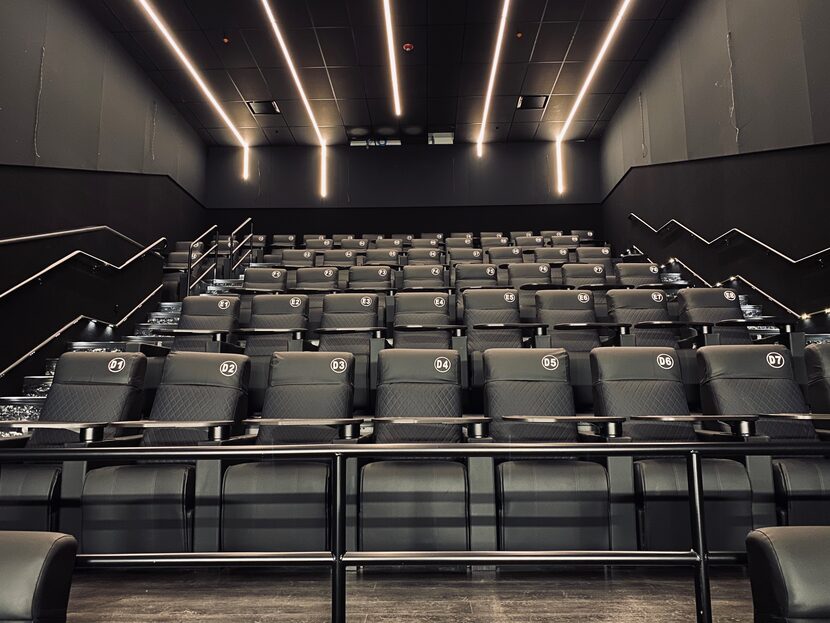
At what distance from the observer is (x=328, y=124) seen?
26.9 ft

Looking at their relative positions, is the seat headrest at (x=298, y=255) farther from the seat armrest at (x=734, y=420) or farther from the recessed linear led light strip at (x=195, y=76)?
the seat armrest at (x=734, y=420)

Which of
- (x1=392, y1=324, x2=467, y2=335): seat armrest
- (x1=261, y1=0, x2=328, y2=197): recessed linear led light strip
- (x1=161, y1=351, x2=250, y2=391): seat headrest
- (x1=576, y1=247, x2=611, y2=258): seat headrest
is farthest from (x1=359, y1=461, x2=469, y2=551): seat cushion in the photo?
(x1=261, y1=0, x2=328, y2=197): recessed linear led light strip

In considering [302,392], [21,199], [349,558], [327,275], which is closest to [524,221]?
[327,275]

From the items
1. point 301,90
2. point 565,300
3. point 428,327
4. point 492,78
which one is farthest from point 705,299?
point 301,90

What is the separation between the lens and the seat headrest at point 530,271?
4.61 metres

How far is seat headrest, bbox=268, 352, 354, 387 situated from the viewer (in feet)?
7.72

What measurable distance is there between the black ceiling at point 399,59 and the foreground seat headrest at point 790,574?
5475 mm

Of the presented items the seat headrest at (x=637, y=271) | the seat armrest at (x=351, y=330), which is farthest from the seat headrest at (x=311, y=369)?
the seat headrest at (x=637, y=271)

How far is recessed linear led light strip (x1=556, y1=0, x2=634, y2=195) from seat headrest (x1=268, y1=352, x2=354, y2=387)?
4798mm

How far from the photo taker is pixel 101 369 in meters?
2.33

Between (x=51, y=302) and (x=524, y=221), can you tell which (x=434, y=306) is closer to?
(x=51, y=302)

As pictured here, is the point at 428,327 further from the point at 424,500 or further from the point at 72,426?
the point at 72,426

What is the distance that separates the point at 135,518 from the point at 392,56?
5.57 metres

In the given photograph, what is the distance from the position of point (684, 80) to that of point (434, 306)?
12.7 ft
